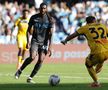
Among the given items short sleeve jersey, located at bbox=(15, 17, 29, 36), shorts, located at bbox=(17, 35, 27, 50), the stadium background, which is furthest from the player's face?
the stadium background

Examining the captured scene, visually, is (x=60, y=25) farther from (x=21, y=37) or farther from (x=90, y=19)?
(x=90, y=19)

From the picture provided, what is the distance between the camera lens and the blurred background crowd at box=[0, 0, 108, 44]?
31844 mm

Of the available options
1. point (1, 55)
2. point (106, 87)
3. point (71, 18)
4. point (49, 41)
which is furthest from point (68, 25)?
point (106, 87)

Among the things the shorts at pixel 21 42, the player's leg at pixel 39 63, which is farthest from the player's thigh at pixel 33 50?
the shorts at pixel 21 42

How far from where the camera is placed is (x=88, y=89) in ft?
49.5

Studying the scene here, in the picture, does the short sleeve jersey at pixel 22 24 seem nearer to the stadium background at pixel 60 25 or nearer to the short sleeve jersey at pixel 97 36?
the stadium background at pixel 60 25

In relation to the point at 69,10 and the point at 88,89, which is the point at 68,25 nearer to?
the point at 69,10

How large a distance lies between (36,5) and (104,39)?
17.9 meters

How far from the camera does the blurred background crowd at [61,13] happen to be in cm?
3184

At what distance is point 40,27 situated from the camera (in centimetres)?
1798

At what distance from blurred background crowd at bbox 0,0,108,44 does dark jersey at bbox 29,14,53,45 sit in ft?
42.4

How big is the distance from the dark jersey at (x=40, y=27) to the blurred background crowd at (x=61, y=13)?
42.4 ft

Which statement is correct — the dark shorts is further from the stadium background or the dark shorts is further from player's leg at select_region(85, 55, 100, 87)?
the stadium background

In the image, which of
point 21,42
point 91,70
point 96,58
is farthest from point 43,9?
point 21,42
